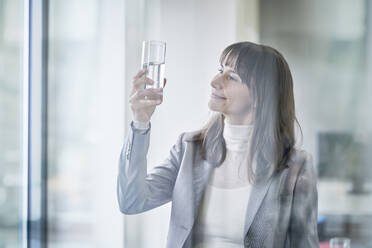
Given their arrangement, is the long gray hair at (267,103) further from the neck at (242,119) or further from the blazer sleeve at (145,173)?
the blazer sleeve at (145,173)

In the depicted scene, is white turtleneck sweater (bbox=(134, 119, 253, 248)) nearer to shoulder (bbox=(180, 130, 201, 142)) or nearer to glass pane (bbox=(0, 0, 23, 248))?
shoulder (bbox=(180, 130, 201, 142))

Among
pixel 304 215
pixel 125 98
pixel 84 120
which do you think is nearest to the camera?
pixel 304 215

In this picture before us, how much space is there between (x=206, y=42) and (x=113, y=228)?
0.49 metres

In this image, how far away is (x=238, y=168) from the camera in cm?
84

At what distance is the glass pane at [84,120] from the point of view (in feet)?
3.17

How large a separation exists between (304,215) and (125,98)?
1.52 ft

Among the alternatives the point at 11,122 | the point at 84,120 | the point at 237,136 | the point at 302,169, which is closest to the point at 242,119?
the point at 237,136

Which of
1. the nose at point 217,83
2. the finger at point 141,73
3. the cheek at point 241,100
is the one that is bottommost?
the cheek at point 241,100

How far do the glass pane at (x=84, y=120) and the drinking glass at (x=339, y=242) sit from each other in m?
0.46

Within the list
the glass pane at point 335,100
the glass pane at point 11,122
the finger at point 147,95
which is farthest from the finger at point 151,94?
A: the glass pane at point 11,122

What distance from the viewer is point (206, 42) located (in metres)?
0.85

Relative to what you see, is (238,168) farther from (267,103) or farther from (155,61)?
(155,61)

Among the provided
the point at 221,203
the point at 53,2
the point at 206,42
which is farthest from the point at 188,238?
the point at 53,2

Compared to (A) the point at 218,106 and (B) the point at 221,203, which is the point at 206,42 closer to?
(A) the point at 218,106
